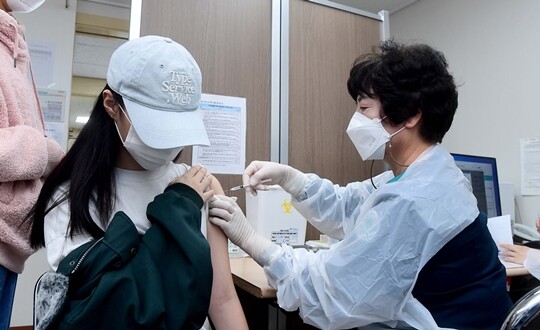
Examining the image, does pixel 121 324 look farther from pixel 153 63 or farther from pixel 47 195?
pixel 153 63

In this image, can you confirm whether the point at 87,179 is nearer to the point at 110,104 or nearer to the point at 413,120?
the point at 110,104

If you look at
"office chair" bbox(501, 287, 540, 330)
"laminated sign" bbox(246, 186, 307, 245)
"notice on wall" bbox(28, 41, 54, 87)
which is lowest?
"office chair" bbox(501, 287, 540, 330)

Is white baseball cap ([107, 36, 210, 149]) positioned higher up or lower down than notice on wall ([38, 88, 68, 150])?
lower down

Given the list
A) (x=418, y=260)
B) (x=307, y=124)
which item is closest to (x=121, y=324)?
(x=418, y=260)

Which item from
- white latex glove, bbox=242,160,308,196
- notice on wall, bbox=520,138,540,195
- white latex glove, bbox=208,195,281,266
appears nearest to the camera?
white latex glove, bbox=208,195,281,266

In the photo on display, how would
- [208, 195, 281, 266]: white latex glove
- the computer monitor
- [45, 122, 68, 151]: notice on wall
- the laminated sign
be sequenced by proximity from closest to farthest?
[208, 195, 281, 266]: white latex glove
the laminated sign
the computer monitor
[45, 122, 68, 151]: notice on wall

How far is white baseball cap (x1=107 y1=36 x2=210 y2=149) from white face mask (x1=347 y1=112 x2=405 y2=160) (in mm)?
547

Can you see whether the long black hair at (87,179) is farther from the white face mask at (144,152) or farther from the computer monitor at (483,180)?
the computer monitor at (483,180)

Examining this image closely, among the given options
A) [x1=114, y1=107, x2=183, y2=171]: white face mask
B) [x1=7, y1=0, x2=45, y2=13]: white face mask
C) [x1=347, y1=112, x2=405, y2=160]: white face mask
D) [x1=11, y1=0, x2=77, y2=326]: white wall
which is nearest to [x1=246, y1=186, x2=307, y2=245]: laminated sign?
[x1=347, y1=112, x2=405, y2=160]: white face mask

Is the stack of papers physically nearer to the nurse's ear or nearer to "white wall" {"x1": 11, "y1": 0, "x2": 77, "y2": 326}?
the nurse's ear

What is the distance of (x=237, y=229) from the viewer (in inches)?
43.2

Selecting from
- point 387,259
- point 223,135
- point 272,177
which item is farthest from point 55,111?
point 387,259

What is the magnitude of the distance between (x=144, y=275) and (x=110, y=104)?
15.9 inches

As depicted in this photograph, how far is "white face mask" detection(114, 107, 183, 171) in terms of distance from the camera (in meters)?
0.87
